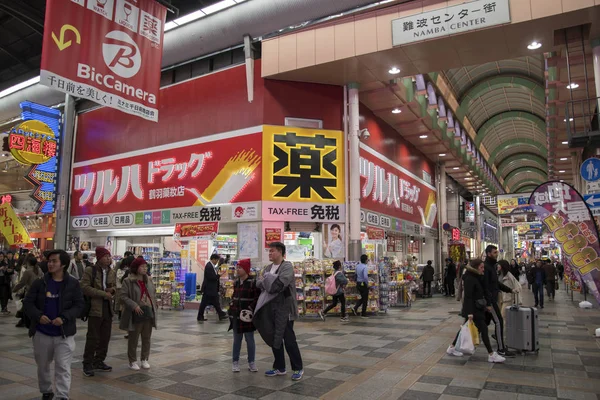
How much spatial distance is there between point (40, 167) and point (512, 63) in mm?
19652

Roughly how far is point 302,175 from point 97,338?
8077 mm

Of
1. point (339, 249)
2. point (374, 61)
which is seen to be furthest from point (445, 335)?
point (374, 61)

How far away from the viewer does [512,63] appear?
19750mm

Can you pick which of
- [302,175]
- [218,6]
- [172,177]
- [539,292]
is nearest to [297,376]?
[302,175]

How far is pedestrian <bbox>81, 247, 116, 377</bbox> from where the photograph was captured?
18.6ft

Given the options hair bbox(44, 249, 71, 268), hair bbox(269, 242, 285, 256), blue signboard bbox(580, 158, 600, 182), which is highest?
blue signboard bbox(580, 158, 600, 182)

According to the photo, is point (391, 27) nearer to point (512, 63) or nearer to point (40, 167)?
point (512, 63)

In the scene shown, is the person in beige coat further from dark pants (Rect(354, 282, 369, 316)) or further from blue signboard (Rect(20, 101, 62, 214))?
blue signboard (Rect(20, 101, 62, 214))

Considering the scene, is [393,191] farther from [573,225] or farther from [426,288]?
[573,225]

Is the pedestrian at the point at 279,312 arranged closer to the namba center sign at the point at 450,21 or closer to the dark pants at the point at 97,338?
the dark pants at the point at 97,338

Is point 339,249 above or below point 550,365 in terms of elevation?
above

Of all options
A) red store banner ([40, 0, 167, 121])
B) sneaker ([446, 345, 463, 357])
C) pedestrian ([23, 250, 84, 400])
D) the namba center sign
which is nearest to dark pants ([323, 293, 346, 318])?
sneaker ([446, 345, 463, 357])

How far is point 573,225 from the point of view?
9969 mm

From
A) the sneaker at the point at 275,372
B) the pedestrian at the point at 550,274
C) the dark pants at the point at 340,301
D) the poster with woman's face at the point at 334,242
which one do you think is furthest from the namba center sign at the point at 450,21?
the pedestrian at the point at 550,274
